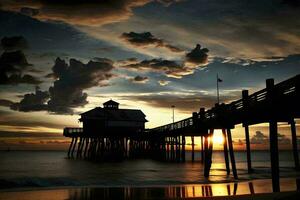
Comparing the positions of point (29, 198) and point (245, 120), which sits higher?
point (245, 120)

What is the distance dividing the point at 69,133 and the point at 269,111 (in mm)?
49982

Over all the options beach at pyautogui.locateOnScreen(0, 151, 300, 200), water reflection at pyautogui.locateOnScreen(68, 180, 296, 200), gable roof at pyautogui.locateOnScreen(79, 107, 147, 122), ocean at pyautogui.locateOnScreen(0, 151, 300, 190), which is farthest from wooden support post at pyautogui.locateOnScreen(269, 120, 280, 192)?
gable roof at pyautogui.locateOnScreen(79, 107, 147, 122)

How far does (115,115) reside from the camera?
6350cm

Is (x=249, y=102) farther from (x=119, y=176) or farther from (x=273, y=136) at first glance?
(x=119, y=176)

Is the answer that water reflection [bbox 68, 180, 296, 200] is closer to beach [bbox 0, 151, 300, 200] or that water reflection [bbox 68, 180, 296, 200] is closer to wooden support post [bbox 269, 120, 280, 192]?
beach [bbox 0, 151, 300, 200]

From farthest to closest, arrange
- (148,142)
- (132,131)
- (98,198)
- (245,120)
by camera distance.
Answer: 1. (148,142)
2. (132,131)
3. (245,120)
4. (98,198)

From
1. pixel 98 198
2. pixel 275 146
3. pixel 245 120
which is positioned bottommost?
pixel 98 198

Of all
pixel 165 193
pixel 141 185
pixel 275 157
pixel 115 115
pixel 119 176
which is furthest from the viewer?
pixel 115 115

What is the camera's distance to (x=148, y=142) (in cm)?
6378

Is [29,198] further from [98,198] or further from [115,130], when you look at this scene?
[115,130]

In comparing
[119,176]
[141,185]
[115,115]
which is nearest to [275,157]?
[141,185]

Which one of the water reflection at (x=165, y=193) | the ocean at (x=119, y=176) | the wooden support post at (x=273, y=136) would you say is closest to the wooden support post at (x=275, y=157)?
the wooden support post at (x=273, y=136)

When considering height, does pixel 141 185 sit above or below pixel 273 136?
below

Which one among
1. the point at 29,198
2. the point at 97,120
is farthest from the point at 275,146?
the point at 97,120
